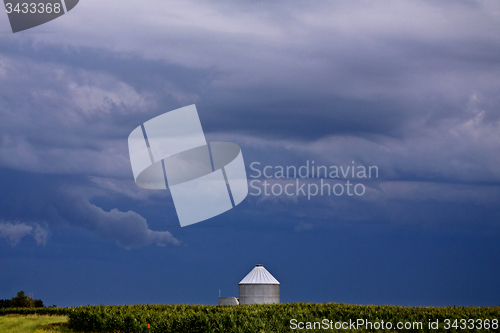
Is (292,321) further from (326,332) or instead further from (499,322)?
→ (499,322)

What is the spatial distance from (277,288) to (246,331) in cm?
3422

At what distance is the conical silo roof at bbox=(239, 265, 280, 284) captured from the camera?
51.5 m

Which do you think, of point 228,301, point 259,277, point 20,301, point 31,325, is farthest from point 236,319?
point 20,301

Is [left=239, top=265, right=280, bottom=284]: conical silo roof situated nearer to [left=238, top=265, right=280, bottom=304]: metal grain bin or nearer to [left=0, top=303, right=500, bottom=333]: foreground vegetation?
[left=238, top=265, right=280, bottom=304]: metal grain bin

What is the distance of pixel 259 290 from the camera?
50844 mm

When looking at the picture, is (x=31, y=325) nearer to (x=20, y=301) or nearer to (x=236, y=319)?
(x=236, y=319)

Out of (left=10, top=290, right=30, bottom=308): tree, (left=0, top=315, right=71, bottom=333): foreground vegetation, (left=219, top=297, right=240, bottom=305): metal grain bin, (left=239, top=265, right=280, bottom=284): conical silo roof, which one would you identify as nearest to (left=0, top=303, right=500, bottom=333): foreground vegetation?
(left=0, top=315, right=71, bottom=333): foreground vegetation

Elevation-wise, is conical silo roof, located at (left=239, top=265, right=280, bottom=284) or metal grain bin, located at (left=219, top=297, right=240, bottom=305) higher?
conical silo roof, located at (left=239, top=265, right=280, bottom=284)

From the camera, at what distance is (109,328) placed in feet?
93.0

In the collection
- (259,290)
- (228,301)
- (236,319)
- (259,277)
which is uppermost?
(259,277)

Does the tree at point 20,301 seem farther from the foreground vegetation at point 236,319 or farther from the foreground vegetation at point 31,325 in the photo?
the foreground vegetation at point 236,319

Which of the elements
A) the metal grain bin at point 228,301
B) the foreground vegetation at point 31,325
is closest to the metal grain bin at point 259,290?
the metal grain bin at point 228,301

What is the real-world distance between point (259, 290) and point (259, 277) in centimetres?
159

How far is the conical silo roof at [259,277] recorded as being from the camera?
5147cm
